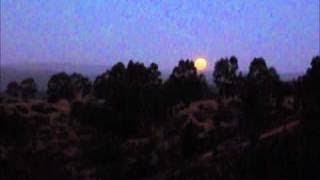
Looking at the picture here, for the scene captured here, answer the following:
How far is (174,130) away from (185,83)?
1943 cm

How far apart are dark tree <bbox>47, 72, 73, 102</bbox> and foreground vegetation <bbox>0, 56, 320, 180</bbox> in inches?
236

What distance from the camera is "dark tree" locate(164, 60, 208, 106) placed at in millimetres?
86500

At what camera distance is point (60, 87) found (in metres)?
109

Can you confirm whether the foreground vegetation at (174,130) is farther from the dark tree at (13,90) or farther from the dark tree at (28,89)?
the dark tree at (13,90)

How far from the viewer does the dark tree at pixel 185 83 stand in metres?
86.5

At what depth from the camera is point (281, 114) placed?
64.6 m

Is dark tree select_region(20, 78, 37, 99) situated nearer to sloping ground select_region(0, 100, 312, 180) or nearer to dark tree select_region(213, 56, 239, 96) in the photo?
sloping ground select_region(0, 100, 312, 180)

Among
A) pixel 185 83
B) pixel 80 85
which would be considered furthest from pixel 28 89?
pixel 185 83

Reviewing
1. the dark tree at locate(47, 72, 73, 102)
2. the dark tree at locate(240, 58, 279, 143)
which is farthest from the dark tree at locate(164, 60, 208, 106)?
the dark tree at locate(47, 72, 73, 102)

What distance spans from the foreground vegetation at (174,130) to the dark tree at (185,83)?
0.16m

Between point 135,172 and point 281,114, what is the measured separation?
1801 centimetres

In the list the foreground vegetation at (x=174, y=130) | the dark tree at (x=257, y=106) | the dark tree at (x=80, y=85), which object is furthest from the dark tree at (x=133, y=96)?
the dark tree at (x=80, y=85)

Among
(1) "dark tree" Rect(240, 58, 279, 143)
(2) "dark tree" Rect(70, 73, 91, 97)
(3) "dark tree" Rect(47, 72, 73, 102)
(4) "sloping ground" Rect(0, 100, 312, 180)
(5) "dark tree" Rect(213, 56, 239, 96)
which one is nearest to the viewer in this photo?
(4) "sloping ground" Rect(0, 100, 312, 180)

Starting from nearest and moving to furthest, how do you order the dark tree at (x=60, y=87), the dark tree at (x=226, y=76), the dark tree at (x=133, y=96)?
the dark tree at (x=133, y=96) → the dark tree at (x=226, y=76) → the dark tree at (x=60, y=87)
